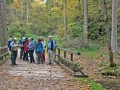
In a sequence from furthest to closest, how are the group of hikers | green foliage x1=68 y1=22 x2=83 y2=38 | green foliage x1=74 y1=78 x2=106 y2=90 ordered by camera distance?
green foliage x1=68 y1=22 x2=83 y2=38 < the group of hikers < green foliage x1=74 y1=78 x2=106 y2=90

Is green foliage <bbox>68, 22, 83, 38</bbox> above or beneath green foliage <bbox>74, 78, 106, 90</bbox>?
above

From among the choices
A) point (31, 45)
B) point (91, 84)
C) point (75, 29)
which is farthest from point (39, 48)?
point (75, 29)

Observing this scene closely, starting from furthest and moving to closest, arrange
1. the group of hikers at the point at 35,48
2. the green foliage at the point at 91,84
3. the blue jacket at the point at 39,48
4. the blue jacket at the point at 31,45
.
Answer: the blue jacket at the point at 31,45
the blue jacket at the point at 39,48
the group of hikers at the point at 35,48
the green foliage at the point at 91,84

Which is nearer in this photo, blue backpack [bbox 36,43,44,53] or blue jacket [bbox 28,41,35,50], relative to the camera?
blue backpack [bbox 36,43,44,53]

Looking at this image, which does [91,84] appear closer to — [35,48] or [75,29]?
[35,48]

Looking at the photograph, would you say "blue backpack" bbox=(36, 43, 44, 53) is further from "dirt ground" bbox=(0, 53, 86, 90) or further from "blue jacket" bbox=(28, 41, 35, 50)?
"dirt ground" bbox=(0, 53, 86, 90)

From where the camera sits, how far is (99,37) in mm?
40094

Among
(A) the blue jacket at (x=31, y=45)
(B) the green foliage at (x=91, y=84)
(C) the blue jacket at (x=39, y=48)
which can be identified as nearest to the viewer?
(B) the green foliage at (x=91, y=84)

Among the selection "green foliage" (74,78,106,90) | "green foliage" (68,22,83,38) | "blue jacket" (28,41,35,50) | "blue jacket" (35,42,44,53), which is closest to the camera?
"green foliage" (74,78,106,90)

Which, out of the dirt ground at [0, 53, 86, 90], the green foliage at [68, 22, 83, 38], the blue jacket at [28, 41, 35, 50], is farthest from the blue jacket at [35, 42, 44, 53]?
the green foliage at [68, 22, 83, 38]

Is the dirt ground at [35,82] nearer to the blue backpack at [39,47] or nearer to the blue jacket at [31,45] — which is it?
the blue backpack at [39,47]

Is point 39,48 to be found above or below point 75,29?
below

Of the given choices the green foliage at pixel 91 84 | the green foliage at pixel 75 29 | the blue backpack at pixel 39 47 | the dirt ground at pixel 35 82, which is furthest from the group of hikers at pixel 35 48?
the green foliage at pixel 75 29

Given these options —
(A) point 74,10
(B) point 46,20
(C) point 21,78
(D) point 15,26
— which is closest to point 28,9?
(B) point 46,20
